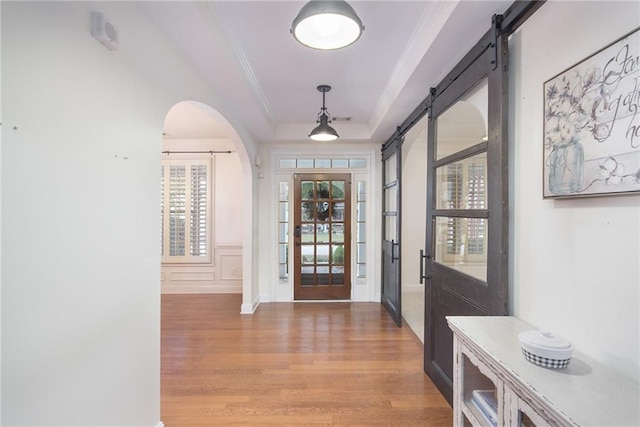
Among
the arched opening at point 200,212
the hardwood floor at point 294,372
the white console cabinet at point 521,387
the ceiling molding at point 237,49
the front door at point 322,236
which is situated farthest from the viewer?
the arched opening at point 200,212

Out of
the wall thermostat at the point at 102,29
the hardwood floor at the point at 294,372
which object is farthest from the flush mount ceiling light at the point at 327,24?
the hardwood floor at the point at 294,372

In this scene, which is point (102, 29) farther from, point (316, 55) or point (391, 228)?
point (391, 228)

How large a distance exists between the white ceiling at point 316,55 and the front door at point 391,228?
1.65ft

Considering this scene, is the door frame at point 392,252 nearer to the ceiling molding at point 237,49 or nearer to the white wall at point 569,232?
the ceiling molding at point 237,49

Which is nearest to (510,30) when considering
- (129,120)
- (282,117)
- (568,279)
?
(568,279)

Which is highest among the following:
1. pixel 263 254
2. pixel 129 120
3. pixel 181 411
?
pixel 129 120

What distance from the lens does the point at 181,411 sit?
6.91 feet

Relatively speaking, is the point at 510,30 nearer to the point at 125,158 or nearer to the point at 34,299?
the point at 125,158

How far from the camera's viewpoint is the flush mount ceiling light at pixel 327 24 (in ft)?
4.30

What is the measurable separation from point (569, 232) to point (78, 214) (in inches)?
79.3

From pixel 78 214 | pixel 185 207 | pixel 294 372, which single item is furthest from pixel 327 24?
pixel 185 207

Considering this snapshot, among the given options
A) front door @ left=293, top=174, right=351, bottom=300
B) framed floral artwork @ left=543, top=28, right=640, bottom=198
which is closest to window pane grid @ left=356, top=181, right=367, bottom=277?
front door @ left=293, top=174, right=351, bottom=300

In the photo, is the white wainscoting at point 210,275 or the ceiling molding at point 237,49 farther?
the white wainscoting at point 210,275

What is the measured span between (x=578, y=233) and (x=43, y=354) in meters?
2.08
